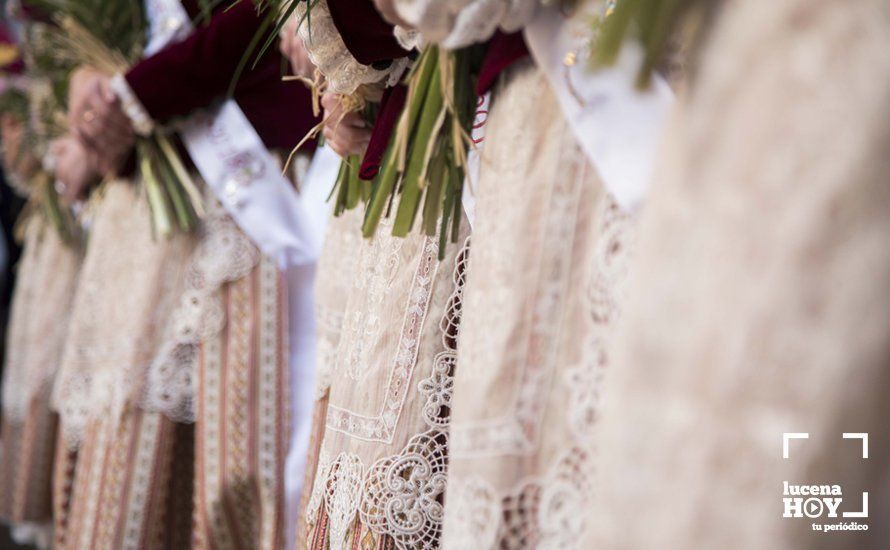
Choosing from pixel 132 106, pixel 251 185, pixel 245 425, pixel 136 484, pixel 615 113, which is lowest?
pixel 136 484

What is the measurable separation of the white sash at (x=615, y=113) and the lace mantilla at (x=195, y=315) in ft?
3.50

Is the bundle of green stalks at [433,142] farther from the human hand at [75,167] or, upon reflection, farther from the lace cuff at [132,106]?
the human hand at [75,167]

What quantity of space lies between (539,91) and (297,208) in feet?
3.31

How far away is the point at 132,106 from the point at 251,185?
0.28m

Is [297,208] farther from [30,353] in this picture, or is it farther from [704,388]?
[30,353]

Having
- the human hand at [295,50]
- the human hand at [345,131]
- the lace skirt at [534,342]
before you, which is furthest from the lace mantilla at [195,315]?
the lace skirt at [534,342]

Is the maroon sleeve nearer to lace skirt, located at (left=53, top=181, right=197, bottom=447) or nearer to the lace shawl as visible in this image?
the lace shawl

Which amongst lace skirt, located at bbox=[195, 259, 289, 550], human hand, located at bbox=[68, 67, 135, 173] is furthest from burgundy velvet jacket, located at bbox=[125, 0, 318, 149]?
lace skirt, located at bbox=[195, 259, 289, 550]

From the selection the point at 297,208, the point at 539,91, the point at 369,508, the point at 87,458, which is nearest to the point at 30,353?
the point at 87,458

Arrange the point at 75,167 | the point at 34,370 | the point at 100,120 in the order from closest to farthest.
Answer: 1. the point at 100,120
2. the point at 75,167
3. the point at 34,370

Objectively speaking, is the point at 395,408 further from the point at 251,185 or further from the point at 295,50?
the point at 251,185

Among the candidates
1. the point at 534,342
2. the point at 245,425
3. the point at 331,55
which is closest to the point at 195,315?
the point at 245,425

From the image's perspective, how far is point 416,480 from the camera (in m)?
0.86

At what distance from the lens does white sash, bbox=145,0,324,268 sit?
5.23ft
